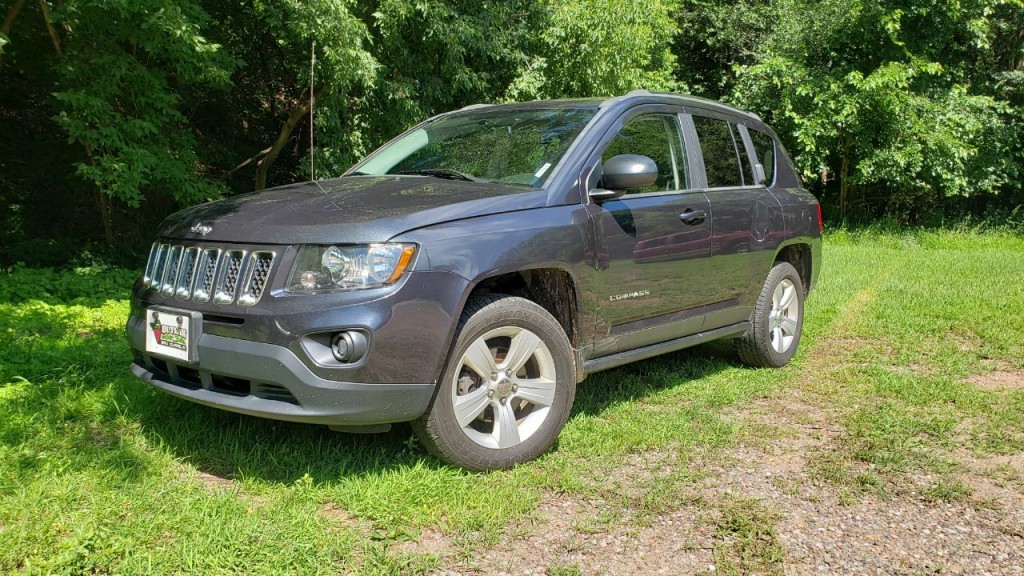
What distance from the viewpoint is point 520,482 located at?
133 inches

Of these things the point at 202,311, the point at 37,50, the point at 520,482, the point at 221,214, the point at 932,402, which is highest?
the point at 37,50

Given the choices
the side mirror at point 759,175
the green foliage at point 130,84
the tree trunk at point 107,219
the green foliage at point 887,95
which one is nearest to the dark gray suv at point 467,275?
the side mirror at point 759,175

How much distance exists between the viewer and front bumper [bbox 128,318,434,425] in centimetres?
298

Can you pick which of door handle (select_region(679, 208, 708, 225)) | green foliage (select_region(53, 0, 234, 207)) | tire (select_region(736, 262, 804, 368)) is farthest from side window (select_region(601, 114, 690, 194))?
green foliage (select_region(53, 0, 234, 207))

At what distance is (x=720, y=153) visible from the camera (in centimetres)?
498

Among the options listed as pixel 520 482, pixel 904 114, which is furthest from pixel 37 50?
pixel 904 114

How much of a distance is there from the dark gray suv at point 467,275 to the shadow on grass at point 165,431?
14.2 inches

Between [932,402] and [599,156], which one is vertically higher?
[599,156]

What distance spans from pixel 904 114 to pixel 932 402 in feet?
42.9

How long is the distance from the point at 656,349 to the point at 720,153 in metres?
1.45

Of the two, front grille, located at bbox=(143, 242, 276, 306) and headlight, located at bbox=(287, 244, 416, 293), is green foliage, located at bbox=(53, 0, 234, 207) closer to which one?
front grille, located at bbox=(143, 242, 276, 306)

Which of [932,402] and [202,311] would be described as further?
[932,402]

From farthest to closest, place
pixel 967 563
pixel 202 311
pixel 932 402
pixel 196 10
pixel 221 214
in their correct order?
pixel 196 10 → pixel 932 402 → pixel 221 214 → pixel 202 311 → pixel 967 563

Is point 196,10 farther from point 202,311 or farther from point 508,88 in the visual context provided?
point 202,311
